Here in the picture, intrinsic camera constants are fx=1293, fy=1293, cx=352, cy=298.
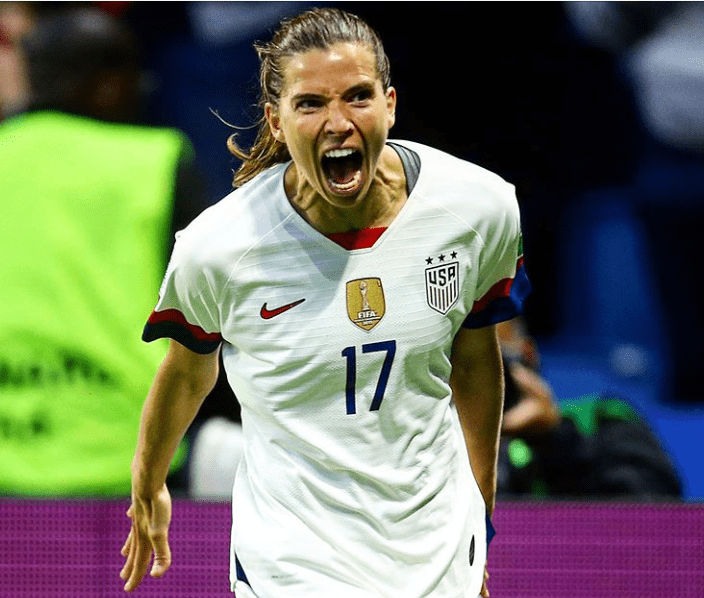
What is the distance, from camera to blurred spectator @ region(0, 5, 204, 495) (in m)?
4.12

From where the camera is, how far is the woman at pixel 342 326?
7.29 ft

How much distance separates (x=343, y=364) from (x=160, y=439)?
18.2 inches

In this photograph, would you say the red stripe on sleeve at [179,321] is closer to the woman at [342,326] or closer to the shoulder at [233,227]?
the woman at [342,326]

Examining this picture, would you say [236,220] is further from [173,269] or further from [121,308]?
[121,308]

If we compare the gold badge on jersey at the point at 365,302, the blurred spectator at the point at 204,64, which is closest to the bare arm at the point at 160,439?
the gold badge on jersey at the point at 365,302

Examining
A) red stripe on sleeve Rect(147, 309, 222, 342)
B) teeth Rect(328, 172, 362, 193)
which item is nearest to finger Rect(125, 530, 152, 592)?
red stripe on sleeve Rect(147, 309, 222, 342)

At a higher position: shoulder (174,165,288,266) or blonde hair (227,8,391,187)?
blonde hair (227,8,391,187)

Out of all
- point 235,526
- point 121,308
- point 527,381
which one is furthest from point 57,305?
point 235,526

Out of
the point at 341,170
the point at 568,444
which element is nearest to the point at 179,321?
the point at 341,170

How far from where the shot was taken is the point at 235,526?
2379mm

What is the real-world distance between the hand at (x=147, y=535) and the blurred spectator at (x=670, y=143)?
85.1 inches

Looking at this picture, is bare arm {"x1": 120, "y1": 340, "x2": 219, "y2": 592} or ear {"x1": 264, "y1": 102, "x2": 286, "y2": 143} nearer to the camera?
ear {"x1": 264, "y1": 102, "x2": 286, "y2": 143}

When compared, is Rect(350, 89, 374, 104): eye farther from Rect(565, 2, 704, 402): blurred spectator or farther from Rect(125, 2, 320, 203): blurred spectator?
Rect(565, 2, 704, 402): blurred spectator

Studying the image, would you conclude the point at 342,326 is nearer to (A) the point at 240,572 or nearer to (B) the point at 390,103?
(B) the point at 390,103
